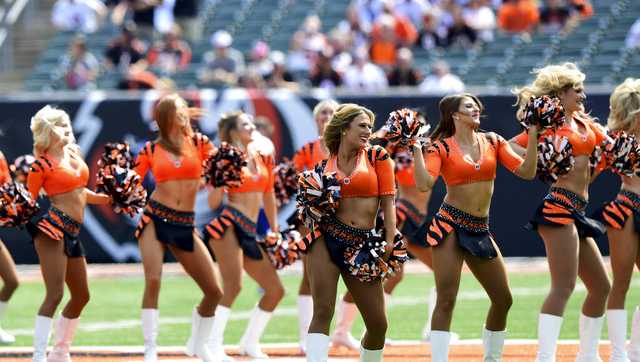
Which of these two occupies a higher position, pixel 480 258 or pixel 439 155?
pixel 439 155

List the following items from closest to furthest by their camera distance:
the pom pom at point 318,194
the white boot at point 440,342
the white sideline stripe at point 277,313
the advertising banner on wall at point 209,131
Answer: the pom pom at point 318,194
the white boot at point 440,342
the white sideline stripe at point 277,313
the advertising banner on wall at point 209,131

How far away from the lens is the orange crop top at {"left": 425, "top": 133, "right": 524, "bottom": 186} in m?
7.66

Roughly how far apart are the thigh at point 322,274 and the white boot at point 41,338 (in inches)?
95.2

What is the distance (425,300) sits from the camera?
43.9 ft

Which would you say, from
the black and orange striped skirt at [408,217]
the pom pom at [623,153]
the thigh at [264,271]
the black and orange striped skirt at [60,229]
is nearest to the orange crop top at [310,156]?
the thigh at [264,271]

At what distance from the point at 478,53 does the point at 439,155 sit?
11153 mm

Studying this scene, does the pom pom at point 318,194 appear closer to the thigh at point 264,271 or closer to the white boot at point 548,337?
the white boot at point 548,337

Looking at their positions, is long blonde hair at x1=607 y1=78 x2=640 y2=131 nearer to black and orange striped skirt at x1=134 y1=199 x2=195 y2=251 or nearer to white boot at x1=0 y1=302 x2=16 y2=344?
black and orange striped skirt at x1=134 y1=199 x2=195 y2=251

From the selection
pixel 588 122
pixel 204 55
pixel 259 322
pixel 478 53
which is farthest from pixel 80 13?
pixel 588 122

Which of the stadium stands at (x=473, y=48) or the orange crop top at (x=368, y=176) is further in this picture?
the stadium stands at (x=473, y=48)

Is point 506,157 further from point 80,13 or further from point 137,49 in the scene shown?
point 80,13

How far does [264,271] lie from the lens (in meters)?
9.89

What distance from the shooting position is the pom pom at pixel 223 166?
9297 millimetres

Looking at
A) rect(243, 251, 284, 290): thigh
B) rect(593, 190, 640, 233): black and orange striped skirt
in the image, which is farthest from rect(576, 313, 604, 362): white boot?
rect(243, 251, 284, 290): thigh
